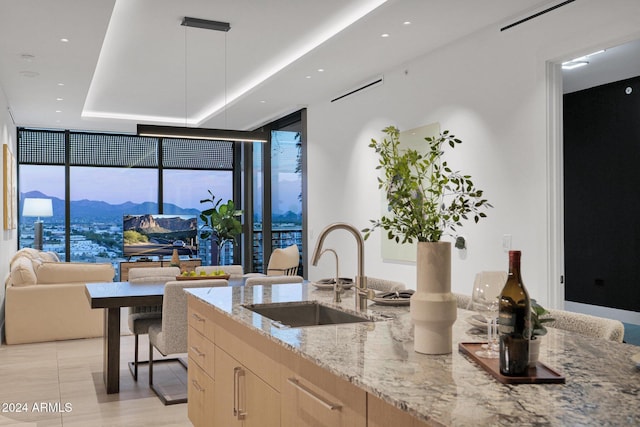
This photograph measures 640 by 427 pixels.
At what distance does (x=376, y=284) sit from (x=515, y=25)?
2354 millimetres

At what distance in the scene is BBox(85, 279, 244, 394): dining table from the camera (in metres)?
3.98

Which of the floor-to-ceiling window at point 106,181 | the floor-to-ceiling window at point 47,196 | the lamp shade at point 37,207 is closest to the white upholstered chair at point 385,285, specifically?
the lamp shade at point 37,207

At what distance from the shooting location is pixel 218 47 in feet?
18.2

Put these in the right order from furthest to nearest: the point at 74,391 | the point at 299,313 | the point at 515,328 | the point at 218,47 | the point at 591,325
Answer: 1. the point at 218,47
2. the point at 74,391
3. the point at 299,313
4. the point at 591,325
5. the point at 515,328

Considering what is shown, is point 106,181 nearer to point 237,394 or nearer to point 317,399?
point 237,394

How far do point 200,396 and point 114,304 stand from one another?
1.36m

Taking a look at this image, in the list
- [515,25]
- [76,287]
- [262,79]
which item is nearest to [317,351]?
[515,25]

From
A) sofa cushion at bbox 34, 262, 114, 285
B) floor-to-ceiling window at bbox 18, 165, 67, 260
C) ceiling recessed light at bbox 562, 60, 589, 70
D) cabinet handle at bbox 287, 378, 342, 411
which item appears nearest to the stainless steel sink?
cabinet handle at bbox 287, 378, 342, 411

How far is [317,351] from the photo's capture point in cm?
158

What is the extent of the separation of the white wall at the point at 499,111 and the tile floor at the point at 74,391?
8.26ft

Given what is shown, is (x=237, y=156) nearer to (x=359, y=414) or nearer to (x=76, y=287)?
(x=76, y=287)

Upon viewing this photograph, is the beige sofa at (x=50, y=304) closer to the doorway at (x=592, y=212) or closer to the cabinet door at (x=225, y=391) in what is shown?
the cabinet door at (x=225, y=391)

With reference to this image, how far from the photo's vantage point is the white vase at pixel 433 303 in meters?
1.58

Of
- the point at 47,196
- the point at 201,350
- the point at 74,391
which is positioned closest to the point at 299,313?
the point at 201,350
